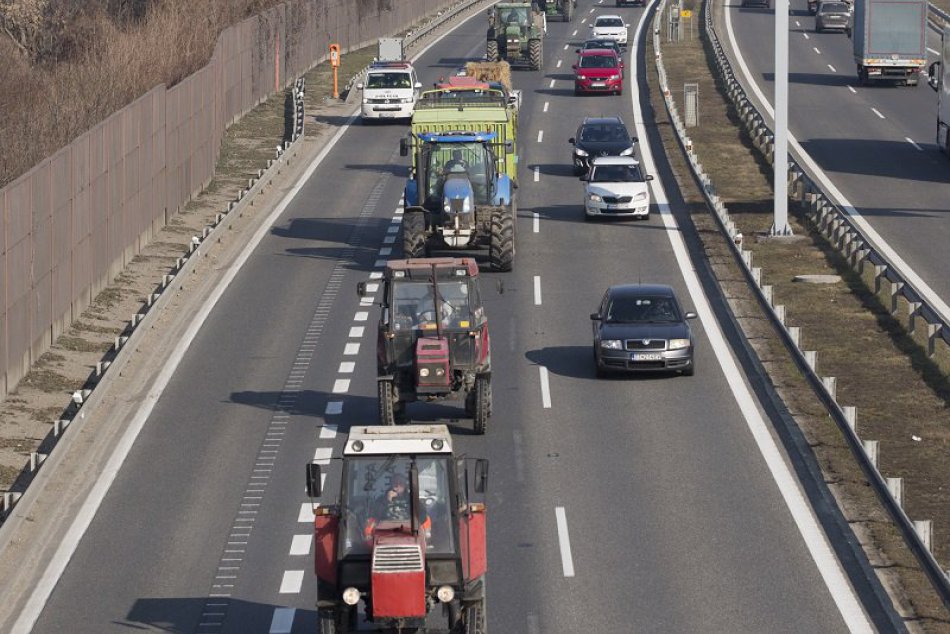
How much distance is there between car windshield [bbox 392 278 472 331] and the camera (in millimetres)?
27495

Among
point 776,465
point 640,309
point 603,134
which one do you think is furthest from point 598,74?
point 776,465

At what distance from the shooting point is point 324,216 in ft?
157

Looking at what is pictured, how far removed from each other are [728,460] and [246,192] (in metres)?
25.0

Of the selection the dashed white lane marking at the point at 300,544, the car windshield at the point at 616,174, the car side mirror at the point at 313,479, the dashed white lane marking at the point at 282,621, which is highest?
the car side mirror at the point at 313,479

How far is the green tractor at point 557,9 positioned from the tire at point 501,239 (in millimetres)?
65454

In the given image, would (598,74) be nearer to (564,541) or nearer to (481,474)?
(564,541)

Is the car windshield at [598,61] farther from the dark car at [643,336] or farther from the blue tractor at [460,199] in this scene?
the dark car at [643,336]

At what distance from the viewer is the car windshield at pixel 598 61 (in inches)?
2793

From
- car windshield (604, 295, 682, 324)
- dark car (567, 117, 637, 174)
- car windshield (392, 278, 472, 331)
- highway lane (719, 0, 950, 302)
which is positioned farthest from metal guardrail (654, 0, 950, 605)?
car windshield (392, 278, 472, 331)

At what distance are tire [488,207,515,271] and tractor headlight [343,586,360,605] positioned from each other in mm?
23384

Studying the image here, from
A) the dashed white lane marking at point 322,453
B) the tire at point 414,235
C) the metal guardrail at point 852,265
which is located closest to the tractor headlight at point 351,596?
the metal guardrail at point 852,265

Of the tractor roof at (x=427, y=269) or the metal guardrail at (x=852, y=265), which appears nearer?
the metal guardrail at (x=852, y=265)

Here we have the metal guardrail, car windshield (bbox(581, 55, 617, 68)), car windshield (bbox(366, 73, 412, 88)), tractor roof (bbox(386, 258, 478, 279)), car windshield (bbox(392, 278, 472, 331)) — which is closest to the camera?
the metal guardrail

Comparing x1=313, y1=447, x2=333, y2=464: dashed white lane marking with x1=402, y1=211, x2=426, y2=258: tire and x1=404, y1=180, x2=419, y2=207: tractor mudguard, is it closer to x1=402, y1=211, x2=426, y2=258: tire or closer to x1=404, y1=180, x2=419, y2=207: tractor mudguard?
x1=402, y1=211, x2=426, y2=258: tire
